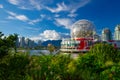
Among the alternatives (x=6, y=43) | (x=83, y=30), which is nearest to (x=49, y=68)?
(x=6, y=43)

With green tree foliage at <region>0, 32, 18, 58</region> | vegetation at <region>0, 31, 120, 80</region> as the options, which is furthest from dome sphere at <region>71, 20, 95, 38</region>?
green tree foliage at <region>0, 32, 18, 58</region>

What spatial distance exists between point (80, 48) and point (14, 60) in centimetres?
5599

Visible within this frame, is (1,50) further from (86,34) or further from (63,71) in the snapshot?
(86,34)

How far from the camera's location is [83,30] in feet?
273

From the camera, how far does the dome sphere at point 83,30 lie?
82.9 meters

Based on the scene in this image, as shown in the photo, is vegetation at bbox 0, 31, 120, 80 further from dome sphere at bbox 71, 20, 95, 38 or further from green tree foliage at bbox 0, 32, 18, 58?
dome sphere at bbox 71, 20, 95, 38

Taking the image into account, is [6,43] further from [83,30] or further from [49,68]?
[83,30]

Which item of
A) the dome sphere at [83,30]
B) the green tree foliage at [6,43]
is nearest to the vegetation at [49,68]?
the green tree foliage at [6,43]

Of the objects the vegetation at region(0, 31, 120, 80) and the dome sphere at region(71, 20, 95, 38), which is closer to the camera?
the vegetation at region(0, 31, 120, 80)

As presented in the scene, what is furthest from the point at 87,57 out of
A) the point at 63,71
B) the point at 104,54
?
the point at 63,71

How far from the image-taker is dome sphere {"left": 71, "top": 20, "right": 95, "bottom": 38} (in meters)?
82.9

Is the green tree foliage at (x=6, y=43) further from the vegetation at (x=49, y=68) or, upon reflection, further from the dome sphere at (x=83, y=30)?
the dome sphere at (x=83, y=30)

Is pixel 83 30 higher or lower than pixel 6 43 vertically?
higher

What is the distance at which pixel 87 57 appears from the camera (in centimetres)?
2550
